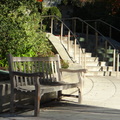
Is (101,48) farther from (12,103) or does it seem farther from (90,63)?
(12,103)

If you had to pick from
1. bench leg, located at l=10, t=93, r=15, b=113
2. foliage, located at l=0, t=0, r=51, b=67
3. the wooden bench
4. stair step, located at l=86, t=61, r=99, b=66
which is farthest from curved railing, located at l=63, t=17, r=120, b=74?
bench leg, located at l=10, t=93, r=15, b=113

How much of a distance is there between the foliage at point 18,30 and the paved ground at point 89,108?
211 cm

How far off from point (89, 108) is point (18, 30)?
3.25 m

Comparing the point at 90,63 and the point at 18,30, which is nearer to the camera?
the point at 18,30

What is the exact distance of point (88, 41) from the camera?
15.1 m

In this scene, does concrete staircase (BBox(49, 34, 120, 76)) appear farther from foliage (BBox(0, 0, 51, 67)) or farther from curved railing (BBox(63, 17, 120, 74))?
foliage (BBox(0, 0, 51, 67))

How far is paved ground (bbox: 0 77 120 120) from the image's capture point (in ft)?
19.5

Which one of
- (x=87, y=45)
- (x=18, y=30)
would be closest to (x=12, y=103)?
(x=18, y=30)

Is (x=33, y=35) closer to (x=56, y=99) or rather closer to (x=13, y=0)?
(x=13, y=0)

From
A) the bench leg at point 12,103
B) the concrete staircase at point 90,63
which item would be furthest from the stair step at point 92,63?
the bench leg at point 12,103

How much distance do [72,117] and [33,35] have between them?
176 inches

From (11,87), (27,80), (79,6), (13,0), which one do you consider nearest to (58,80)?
(27,80)

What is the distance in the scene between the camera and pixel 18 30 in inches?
352

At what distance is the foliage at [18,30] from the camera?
884cm
